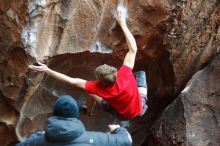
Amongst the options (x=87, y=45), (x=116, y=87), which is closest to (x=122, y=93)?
(x=116, y=87)

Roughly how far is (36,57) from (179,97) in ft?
6.16

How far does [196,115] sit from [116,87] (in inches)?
59.4

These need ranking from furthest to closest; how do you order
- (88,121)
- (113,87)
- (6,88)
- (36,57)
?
(88,121) < (6,88) < (36,57) < (113,87)

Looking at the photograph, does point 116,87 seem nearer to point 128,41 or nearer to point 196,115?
point 128,41

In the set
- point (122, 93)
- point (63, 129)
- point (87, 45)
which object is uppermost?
point (87, 45)

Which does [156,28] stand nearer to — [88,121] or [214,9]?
[214,9]

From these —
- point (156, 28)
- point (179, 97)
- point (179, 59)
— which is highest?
point (156, 28)

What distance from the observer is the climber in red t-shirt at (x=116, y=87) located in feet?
15.8

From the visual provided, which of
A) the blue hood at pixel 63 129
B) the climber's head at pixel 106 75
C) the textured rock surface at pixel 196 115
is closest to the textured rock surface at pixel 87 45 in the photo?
the textured rock surface at pixel 196 115

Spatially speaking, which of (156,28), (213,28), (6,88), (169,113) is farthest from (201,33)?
(6,88)

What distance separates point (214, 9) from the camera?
602 centimetres

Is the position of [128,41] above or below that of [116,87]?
above

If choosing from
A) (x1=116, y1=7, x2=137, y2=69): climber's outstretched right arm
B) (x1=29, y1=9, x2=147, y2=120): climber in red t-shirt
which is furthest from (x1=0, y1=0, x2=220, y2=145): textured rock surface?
(x1=29, y1=9, x2=147, y2=120): climber in red t-shirt

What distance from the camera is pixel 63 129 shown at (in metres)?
3.62
